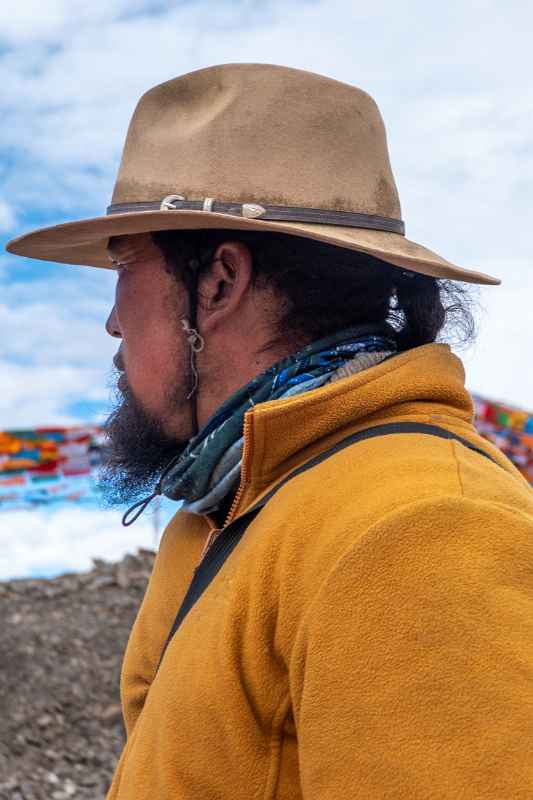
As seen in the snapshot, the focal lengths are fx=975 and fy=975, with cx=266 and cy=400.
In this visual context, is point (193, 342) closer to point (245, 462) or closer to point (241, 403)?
point (241, 403)

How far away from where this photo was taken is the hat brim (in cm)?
214

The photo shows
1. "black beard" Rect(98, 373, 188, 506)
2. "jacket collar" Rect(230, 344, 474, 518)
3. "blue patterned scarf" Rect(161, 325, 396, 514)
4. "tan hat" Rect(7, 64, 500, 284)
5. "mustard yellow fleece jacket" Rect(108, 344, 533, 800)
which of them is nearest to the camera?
"mustard yellow fleece jacket" Rect(108, 344, 533, 800)

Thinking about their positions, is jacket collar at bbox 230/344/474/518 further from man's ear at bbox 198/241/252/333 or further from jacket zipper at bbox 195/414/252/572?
man's ear at bbox 198/241/252/333

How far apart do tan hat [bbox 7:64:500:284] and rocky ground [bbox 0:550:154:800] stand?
5.08 m

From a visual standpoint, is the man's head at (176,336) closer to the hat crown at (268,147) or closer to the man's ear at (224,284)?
the man's ear at (224,284)

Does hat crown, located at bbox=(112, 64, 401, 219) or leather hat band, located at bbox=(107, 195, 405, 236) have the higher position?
hat crown, located at bbox=(112, 64, 401, 219)

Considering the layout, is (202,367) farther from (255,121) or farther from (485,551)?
(485,551)

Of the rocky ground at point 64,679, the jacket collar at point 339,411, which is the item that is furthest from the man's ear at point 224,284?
the rocky ground at point 64,679

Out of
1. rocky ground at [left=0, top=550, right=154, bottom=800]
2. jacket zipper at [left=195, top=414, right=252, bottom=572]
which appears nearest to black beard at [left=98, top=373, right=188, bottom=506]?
jacket zipper at [left=195, top=414, right=252, bottom=572]

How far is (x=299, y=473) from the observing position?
75.2 inches

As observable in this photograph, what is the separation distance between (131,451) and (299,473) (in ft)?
2.54

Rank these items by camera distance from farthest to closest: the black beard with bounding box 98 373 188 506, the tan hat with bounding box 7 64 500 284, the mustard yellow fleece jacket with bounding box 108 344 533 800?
the black beard with bounding box 98 373 188 506 → the tan hat with bounding box 7 64 500 284 → the mustard yellow fleece jacket with bounding box 108 344 533 800

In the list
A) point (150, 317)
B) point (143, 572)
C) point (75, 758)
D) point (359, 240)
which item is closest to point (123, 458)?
point (150, 317)

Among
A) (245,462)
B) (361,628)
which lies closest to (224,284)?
(245,462)
